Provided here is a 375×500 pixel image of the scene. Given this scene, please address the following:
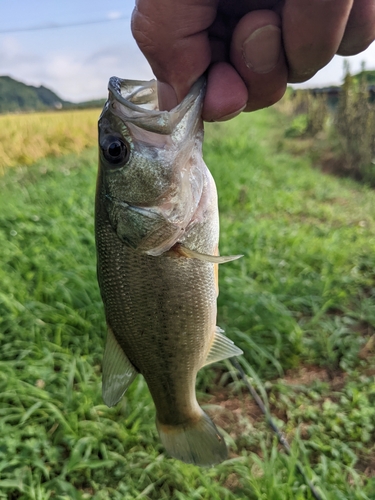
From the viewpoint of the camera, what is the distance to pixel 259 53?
3.86 feet

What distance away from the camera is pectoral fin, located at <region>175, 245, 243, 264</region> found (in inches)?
46.8

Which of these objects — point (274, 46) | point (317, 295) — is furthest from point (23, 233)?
point (274, 46)

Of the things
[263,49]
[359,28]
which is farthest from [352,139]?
[263,49]

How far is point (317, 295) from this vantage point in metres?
3.30

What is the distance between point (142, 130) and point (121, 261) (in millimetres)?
427

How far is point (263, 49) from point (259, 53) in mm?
15

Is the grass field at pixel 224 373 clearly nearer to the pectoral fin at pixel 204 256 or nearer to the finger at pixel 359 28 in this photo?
the pectoral fin at pixel 204 256

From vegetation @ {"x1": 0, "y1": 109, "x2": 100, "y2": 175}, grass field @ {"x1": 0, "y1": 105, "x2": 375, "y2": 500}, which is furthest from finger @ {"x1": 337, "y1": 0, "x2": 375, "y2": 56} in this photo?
vegetation @ {"x1": 0, "y1": 109, "x2": 100, "y2": 175}

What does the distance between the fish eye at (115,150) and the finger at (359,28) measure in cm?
74

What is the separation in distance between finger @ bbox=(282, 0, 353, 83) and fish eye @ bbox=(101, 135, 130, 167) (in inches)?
22.1

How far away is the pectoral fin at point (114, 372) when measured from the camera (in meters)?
1.37

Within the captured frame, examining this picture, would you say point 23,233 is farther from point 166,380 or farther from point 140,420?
point 166,380

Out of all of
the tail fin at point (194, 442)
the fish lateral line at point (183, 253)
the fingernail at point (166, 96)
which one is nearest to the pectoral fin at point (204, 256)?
the fish lateral line at point (183, 253)

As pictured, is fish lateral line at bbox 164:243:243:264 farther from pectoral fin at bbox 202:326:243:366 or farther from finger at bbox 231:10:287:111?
finger at bbox 231:10:287:111
